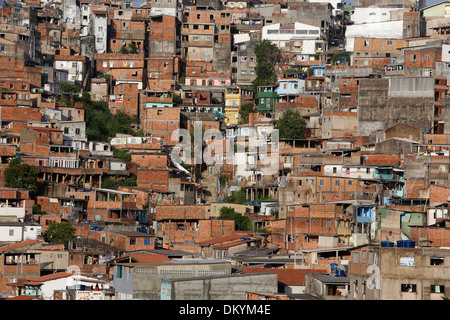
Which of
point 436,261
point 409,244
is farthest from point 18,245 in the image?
point 436,261

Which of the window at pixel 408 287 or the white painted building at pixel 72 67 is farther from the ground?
the white painted building at pixel 72 67

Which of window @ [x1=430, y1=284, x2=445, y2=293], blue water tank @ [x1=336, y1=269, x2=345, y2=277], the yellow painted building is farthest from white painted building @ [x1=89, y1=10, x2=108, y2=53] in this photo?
window @ [x1=430, y1=284, x2=445, y2=293]

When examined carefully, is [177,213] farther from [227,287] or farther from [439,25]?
[439,25]

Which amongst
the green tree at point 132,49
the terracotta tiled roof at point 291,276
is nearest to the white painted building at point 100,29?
the green tree at point 132,49

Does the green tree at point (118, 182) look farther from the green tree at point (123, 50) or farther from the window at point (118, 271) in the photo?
the window at point (118, 271)

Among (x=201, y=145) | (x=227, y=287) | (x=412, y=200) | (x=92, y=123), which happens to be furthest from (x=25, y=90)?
(x=227, y=287)

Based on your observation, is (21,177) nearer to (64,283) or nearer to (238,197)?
(238,197)
